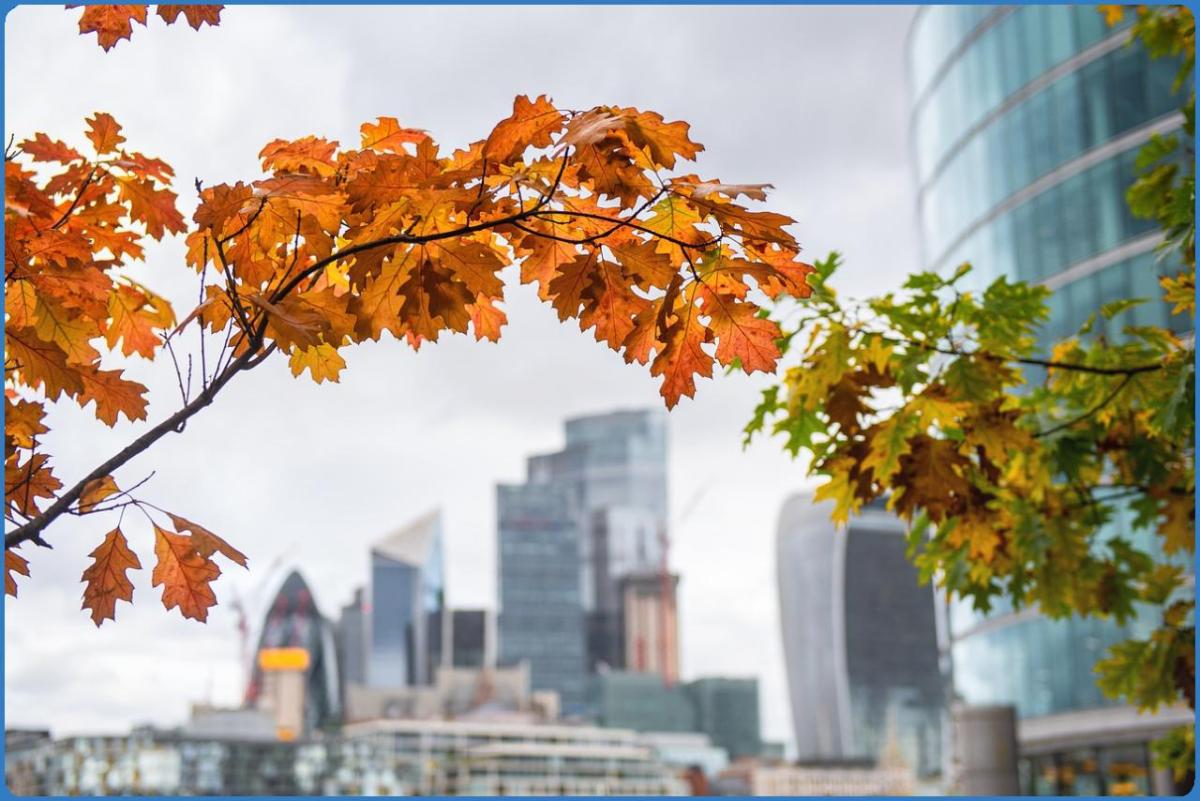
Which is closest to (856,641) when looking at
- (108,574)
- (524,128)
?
(108,574)

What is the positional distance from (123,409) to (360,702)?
655 ft

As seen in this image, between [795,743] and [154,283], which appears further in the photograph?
[795,743]

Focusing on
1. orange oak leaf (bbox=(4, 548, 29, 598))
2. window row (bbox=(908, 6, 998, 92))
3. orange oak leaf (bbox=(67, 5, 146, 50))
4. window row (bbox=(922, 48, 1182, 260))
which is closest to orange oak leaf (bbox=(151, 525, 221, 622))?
orange oak leaf (bbox=(4, 548, 29, 598))

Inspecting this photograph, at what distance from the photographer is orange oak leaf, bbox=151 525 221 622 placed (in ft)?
8.98

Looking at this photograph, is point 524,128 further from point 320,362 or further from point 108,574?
point 108,574

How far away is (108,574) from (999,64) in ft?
128

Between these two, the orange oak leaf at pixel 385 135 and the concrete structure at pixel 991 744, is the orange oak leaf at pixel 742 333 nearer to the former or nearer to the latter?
the orange oak leaf at pixel 385 135

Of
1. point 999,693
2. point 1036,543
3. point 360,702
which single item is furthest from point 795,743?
point 1036,543

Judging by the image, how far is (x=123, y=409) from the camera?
309 cm

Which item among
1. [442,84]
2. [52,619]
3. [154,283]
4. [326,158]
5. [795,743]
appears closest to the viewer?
[326,158]

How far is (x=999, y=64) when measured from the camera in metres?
38.8

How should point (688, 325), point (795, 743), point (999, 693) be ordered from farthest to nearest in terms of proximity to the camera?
point (795, 743)
point (999, 693)
point (688, 325)

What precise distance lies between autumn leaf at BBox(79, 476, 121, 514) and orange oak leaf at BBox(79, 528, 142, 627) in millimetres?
83

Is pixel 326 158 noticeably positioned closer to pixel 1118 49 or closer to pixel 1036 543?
pixel 1036 543
